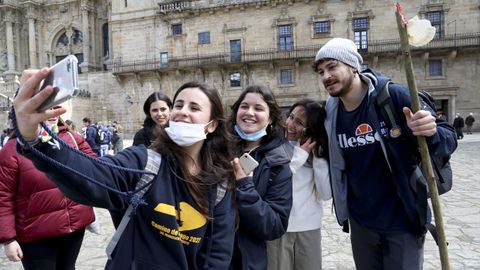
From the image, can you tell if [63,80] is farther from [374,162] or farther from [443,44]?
[443,44]

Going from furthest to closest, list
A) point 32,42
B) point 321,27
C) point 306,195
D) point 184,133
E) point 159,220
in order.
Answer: point 32,42
point 321,27
point 306,195
point 184,133
point 159,220

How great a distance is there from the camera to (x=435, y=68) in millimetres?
24812

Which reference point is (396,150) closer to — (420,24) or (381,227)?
(381,227)

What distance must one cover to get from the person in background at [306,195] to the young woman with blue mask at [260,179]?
25cm

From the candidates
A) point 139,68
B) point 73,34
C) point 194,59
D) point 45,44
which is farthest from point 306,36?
point 45,44

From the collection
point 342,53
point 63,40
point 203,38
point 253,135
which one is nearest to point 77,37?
point 63,40

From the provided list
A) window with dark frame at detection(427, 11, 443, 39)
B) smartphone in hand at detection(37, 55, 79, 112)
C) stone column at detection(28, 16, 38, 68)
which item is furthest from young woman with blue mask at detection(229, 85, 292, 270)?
stone column at detection(28, 16, 38, 68)

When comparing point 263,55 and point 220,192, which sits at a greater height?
point 263,55

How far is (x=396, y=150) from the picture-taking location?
219 centimetres

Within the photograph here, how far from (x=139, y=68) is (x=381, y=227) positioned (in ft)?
95.9

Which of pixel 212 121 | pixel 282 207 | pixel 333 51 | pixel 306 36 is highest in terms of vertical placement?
pixel 306 36

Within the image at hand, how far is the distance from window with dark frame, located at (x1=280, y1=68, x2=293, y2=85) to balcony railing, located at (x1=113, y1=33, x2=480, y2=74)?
3.84ft

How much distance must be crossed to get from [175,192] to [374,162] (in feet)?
4.63

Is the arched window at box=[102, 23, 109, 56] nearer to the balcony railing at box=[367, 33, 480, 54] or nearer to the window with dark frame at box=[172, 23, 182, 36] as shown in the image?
the window with dark frame at box=[172, 23, 182, 36]
